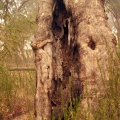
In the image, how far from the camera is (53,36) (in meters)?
3.61

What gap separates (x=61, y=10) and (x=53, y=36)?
565mm

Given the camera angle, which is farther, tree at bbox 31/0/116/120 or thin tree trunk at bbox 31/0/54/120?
thin tree trunk at bbox 31/0/54/120

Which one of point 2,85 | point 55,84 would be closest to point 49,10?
point 55,84

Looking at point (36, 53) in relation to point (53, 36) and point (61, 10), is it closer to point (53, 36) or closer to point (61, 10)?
point (53, 36)

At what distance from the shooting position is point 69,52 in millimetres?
3549

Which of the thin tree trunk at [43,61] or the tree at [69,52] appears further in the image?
the thin tree trunk at [43,61]

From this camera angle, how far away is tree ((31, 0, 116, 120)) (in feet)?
9.37

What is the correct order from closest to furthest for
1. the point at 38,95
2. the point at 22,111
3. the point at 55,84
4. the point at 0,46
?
the point at 38,95 < the point at 55,84 < the point at 0,46 < the point at 22,111

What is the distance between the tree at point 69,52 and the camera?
2857 millimetres

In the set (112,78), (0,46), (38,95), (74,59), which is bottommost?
(38,95)

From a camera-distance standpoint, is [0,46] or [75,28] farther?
[0,46]

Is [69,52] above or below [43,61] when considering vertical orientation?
above

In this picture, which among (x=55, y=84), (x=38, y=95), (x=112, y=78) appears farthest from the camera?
(x=55, y=84)

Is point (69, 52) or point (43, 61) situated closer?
point (43, 61)
